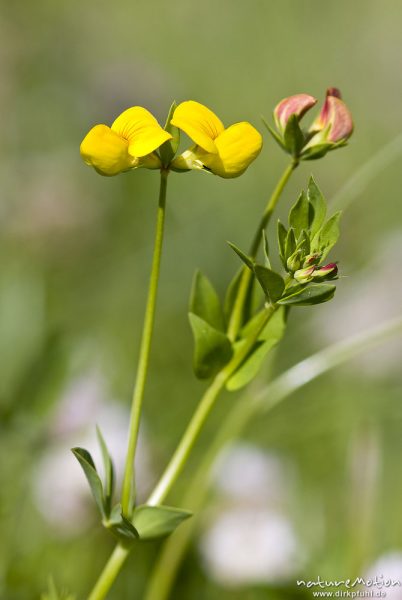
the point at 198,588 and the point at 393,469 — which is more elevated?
the point at 198,588

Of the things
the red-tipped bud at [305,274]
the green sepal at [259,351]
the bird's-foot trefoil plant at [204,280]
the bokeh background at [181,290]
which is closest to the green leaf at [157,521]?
the bird's-foot trefoil plant at [204,280]

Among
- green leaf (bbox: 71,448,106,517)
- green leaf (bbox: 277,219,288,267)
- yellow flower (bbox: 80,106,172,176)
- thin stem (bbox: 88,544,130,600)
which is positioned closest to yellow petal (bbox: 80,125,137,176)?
yellow flower (bbox: 80,106,172,176)

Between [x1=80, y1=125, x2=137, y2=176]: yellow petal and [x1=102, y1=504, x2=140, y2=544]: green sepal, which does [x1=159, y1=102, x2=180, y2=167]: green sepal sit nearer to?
[x1=80, y1=125, x2=137, y2=176]: yellow petal

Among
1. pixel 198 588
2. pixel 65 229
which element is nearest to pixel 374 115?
pixel 65 229

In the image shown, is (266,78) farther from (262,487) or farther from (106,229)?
(262,487)

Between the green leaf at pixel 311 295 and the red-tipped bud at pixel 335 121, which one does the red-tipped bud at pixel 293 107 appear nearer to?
the red-tipped bud at pixel 335 121

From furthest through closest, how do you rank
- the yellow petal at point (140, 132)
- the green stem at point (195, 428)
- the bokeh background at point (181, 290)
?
1. the bokeh background at point (181, 290)
2. the green stem at point (195, 428)
3. the yellow petal at point (140, 132)

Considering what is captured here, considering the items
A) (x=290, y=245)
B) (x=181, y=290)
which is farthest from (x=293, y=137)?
(x=181, y=290)
